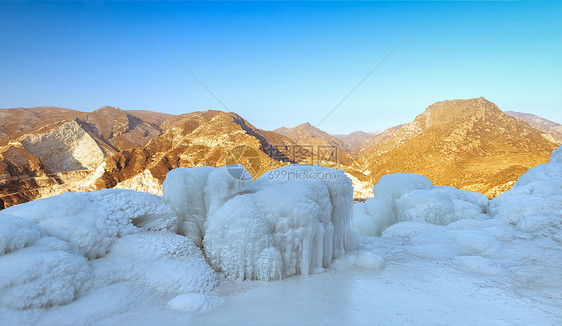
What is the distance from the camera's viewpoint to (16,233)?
414 centimetres

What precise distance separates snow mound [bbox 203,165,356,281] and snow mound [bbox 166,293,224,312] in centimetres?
129

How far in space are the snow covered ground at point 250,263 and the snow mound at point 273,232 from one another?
29 millimetres

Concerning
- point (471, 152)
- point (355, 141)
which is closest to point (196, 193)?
point (471, 152)

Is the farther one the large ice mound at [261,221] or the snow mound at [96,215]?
the large ice mound at [261,221]

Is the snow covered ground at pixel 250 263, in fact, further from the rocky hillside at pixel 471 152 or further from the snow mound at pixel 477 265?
the rocky hillside at pixel 471 152

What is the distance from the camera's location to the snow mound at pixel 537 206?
8961 millimetres

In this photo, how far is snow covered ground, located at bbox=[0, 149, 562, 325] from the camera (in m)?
4.15

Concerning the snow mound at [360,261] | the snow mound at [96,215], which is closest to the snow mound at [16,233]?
the snow mound at [96,215]

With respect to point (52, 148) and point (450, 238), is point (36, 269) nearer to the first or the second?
point (450, 238)

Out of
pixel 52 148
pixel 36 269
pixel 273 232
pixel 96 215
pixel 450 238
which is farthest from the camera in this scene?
pixel 52 148

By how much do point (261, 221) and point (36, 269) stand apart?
3.95 meters

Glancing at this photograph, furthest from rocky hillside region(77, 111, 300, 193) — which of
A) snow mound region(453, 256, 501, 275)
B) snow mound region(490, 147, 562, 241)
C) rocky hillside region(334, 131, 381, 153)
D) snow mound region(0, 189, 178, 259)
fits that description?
rocky hillside region(334, 131, 381, 153)

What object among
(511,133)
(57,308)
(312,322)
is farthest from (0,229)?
(511,133)

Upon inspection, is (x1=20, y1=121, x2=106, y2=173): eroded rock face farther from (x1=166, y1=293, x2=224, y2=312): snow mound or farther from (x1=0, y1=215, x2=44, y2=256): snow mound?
(x1=166, y1=293, x2=224, y2=312): snow mound
